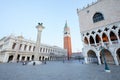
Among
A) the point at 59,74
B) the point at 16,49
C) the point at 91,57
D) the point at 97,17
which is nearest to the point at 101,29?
the point at 97,17

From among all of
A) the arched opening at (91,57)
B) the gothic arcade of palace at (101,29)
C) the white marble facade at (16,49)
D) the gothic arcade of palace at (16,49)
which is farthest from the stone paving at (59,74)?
the white marble facade at (16,49)

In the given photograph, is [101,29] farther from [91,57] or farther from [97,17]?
[91,57]

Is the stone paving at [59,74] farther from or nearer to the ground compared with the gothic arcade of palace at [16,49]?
nearer to the ground

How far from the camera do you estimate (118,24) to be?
17641 millimetres

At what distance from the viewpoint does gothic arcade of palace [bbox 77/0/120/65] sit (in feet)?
58.9

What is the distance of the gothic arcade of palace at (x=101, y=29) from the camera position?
18.0 m

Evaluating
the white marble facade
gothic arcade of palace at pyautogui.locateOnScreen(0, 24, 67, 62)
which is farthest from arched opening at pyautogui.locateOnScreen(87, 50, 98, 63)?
the white marble facade

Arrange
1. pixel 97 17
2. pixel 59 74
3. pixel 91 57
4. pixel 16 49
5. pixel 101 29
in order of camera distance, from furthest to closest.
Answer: pixel 16 49, pixel 91 57, pixel 97 17, pixel 101 29, pixel 59 74

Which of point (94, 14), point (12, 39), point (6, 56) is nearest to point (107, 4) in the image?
point (94, 14)

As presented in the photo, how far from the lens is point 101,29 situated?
20094mm

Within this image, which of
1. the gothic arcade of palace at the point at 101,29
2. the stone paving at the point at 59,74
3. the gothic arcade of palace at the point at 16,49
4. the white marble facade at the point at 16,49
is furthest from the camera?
the white marble facade at the point at 16,49

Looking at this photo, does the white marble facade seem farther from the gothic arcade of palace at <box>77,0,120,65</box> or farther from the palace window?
the palace window

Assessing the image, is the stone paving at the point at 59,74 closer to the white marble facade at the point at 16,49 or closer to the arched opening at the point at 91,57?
the arched opening at the point at 91,57

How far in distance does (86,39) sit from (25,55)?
2681cm
